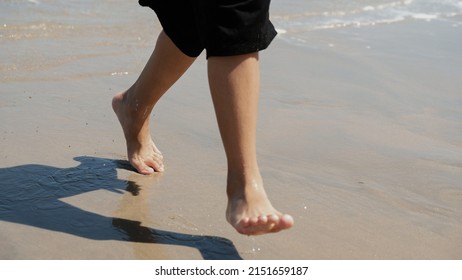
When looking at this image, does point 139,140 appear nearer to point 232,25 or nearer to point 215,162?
point 215,162

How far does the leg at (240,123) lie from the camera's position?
212 centimetres

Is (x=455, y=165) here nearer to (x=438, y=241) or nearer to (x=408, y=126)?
(x=408, y=126)

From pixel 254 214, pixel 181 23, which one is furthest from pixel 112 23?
pixel 254 214

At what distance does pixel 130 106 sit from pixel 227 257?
856mm

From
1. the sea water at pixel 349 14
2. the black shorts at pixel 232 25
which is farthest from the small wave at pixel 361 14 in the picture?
the black shorts at pixel 232 25

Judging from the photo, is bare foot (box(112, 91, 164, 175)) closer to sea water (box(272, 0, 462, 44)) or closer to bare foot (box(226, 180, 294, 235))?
bare foot (box(226, 180, 294, 235))

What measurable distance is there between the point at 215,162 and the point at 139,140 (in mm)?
329

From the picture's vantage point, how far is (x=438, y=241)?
93.0 inches

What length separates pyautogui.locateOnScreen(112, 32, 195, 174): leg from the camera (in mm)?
2566

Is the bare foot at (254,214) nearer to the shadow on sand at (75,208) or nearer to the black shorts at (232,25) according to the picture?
the shadow on sand at (75,208)

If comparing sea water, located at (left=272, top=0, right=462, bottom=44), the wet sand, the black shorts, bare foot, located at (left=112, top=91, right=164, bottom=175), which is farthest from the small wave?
the black shorts

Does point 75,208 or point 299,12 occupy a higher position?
point 75,208

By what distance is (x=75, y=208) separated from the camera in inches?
94.2
